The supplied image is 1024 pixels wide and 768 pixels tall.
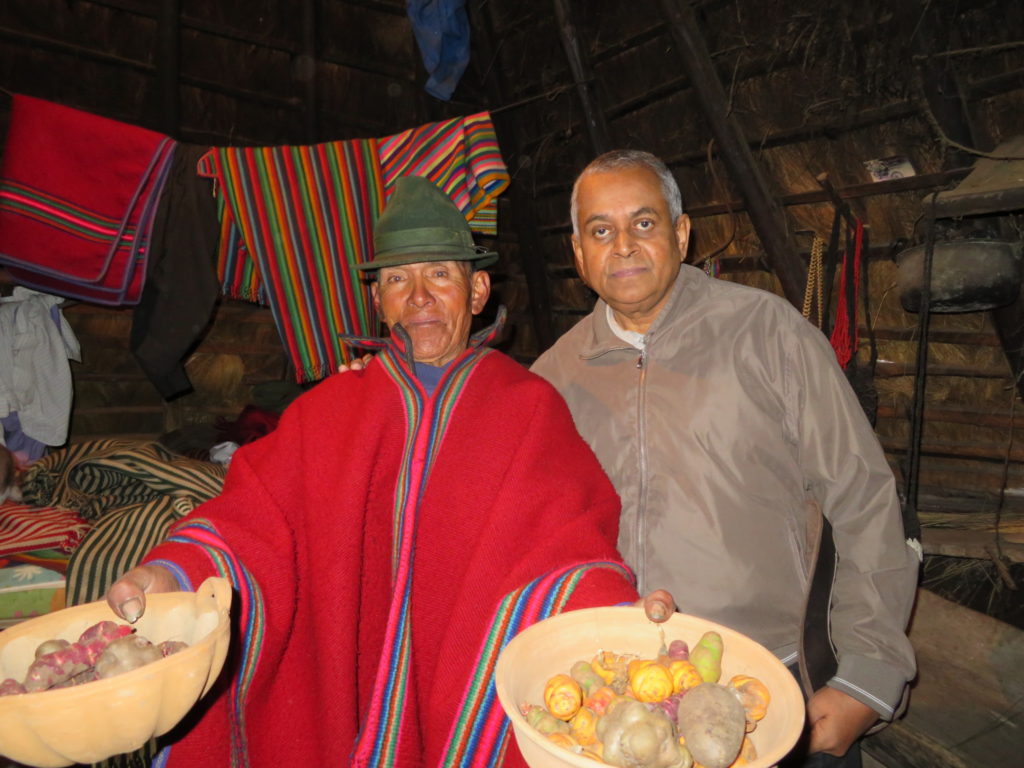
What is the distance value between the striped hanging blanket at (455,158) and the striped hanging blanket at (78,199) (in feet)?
4.09

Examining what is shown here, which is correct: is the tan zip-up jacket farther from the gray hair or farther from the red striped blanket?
the red striped blanket

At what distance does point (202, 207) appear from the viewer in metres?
3.95

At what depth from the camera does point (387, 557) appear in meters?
1.75

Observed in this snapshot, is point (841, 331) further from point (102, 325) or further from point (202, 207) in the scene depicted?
point (102, 325)

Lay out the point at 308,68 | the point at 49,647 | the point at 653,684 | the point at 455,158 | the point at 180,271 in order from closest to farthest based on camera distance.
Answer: the point at 653,684, the point at 49,647, the point at 180,271, the point at 455,158, the point at 308,68

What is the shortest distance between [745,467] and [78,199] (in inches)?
141

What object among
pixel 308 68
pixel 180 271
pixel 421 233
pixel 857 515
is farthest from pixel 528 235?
pixel 857 515

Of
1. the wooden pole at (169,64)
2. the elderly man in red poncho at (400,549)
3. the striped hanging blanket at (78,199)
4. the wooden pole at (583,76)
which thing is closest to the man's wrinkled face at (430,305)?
the elderly man in red poncho at (400,549)

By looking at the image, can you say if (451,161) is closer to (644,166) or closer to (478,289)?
(478,289)

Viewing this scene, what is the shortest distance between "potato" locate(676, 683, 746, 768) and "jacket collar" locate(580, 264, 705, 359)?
38.1 inches

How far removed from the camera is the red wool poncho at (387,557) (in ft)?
4.98

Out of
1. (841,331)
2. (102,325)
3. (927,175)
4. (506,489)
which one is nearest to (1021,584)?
(841,331)

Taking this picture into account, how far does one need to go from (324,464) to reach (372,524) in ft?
0.63

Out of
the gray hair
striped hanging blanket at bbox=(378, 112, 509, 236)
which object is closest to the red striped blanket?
striped hanging blanket at bbox=(378, 112, 509, 236)
